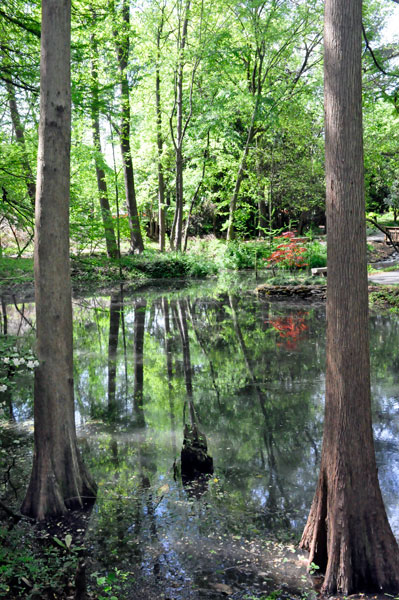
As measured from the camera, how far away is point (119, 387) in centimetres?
899

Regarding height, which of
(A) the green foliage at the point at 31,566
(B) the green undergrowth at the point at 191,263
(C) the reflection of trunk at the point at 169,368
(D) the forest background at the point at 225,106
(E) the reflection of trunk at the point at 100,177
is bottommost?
(A) the green foliage at the point at 31,566

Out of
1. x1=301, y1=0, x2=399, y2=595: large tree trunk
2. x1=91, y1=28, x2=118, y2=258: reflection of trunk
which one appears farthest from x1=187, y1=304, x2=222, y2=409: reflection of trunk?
x1=301, y1=0, x2=399, y2=595: large tree trunk

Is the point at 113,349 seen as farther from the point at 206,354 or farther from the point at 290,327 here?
the point at 290,327

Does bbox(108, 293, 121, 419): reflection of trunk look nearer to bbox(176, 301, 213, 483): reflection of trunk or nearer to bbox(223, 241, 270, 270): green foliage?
bbox(176, 301, 213, 483): reflection of trunk

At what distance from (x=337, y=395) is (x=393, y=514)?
1673 mm

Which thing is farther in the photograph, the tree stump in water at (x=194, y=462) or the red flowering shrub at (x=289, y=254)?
the red flowering shrub at (x=289, y=254)

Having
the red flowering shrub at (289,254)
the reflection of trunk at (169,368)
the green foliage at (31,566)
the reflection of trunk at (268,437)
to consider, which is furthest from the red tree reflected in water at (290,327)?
the green foliage at (31,566)

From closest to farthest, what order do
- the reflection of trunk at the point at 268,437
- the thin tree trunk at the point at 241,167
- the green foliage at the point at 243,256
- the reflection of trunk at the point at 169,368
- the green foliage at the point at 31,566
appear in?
the green foliage at the point at 31,566 < the reflection of trunk at the point at 268,437 < the reflection of trunk at the point at 169,368 < the thin tree trunk at the point at 241,167 < the green foliage at the point at 243,256

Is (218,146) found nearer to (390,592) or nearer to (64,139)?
(64,139)

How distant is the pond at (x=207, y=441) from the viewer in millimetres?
4234

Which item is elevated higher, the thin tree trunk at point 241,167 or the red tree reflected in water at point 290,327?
the thin tree trunk at point 241,167

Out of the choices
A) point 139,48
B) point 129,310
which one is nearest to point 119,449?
point 129,310

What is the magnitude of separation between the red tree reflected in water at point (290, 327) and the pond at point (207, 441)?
2.6 inches

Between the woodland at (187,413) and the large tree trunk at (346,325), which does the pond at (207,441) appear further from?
the large tree trunk at (346,325)
